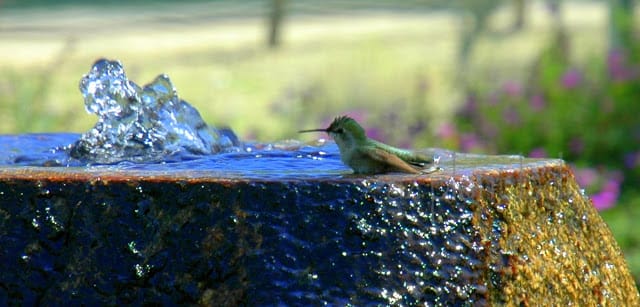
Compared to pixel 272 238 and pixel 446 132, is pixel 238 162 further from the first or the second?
pixel 446 132

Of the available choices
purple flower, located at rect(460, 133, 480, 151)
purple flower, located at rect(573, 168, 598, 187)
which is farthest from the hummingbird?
purple flower, located at rect(460, 133, 480, 151)

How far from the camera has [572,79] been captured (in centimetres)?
791

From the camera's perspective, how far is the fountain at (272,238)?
2848mm

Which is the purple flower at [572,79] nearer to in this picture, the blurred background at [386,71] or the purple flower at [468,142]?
the blurred background at [386,71]

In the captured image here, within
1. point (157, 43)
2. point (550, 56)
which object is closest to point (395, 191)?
point (550, 56)

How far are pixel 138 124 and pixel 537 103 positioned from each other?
166 inches

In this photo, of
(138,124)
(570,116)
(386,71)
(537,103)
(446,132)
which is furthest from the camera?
(386,71)

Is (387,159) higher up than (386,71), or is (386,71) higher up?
(386,71)

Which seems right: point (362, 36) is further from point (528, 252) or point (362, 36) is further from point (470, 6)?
point (528, 252)

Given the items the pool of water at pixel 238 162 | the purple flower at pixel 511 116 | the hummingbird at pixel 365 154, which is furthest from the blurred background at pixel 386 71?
the hummingbird at pixel 365 154

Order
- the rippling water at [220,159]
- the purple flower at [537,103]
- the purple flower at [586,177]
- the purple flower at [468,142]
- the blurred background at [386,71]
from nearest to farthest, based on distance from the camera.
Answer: the rippling water at [220,159]
the purple flower at [586,177]
the purple flower at [468,142]
the blurred background at [386,71]
the purple flower at [537,103]

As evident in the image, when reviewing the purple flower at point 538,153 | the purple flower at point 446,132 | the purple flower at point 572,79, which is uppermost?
the purple flower at point 572,79

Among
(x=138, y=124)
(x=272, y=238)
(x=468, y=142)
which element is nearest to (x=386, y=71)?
(x=468, y=142)

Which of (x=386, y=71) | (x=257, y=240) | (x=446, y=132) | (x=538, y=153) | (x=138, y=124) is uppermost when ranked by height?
(x=386, y=71)
